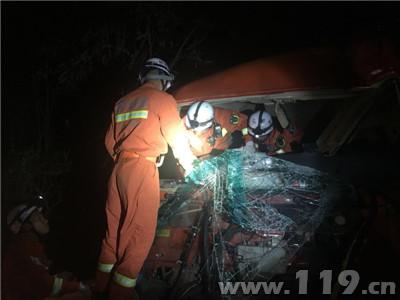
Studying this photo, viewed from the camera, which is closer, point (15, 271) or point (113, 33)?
point (15, 271)

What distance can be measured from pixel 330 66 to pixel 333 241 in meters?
1.54

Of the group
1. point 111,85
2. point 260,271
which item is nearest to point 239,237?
point 260,271

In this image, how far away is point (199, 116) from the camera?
4.48 meters

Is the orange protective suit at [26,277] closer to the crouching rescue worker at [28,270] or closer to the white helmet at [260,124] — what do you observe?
the crouching rescue worker at [28,270]

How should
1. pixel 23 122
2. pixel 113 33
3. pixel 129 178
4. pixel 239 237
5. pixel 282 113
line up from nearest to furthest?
pixel 129 178
pixel 239 237
pixel 282 113
pixel 23 122
pixel 113 33

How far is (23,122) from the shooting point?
24.4 ft

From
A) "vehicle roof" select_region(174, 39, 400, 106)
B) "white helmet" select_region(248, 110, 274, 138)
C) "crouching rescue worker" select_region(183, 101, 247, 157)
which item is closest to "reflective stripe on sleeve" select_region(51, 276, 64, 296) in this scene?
"crouching rescue worker" select_region(183, 101, 247, 157)

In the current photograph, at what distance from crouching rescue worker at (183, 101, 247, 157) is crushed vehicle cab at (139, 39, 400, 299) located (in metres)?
0.60

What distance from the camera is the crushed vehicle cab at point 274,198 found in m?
3.14

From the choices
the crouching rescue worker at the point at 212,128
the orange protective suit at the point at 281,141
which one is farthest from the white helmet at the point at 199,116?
the orange protective suit at the point at 281,141

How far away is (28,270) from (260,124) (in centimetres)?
300

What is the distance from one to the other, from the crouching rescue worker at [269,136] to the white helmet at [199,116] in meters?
0.76

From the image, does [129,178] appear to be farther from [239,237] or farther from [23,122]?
[23,122]

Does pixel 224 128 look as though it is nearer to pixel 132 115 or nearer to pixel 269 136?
pixel 269 136
